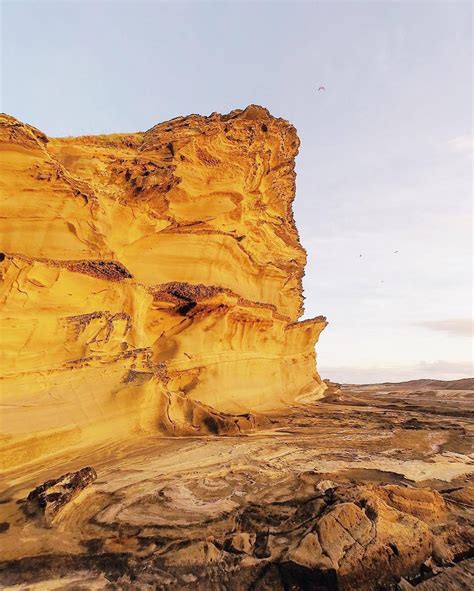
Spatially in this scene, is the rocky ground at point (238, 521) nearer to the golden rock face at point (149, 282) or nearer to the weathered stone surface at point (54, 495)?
the weathered stone surface at point (54, 495)

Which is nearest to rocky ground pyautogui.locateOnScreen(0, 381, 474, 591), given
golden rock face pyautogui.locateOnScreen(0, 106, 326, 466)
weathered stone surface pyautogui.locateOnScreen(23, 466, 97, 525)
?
weathered stone surface pyautogui.locateOnScreen(23, 466, 97, 525)

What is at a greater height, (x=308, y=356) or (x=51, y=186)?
(x=51, y=186)

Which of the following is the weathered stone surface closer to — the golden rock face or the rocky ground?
the rocky ground

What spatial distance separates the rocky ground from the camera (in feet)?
11.3

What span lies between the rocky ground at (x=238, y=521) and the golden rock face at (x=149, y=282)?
1412 mm

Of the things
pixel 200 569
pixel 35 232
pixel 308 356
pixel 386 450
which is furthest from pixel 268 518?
pixel 308 356

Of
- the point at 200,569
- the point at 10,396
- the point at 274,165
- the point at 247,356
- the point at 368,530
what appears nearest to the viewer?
the point at 200,569

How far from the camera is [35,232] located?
398 inches

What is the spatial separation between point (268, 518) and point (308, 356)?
16616 mm

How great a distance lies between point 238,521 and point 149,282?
31.8 ft

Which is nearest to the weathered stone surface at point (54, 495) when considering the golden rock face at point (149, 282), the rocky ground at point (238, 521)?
the rocky ground at point (238, 521)

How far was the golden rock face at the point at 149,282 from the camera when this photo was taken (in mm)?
8281

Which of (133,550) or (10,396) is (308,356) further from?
(133,550)

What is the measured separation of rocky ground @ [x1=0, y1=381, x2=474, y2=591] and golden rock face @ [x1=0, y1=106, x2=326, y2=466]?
1.41 m
